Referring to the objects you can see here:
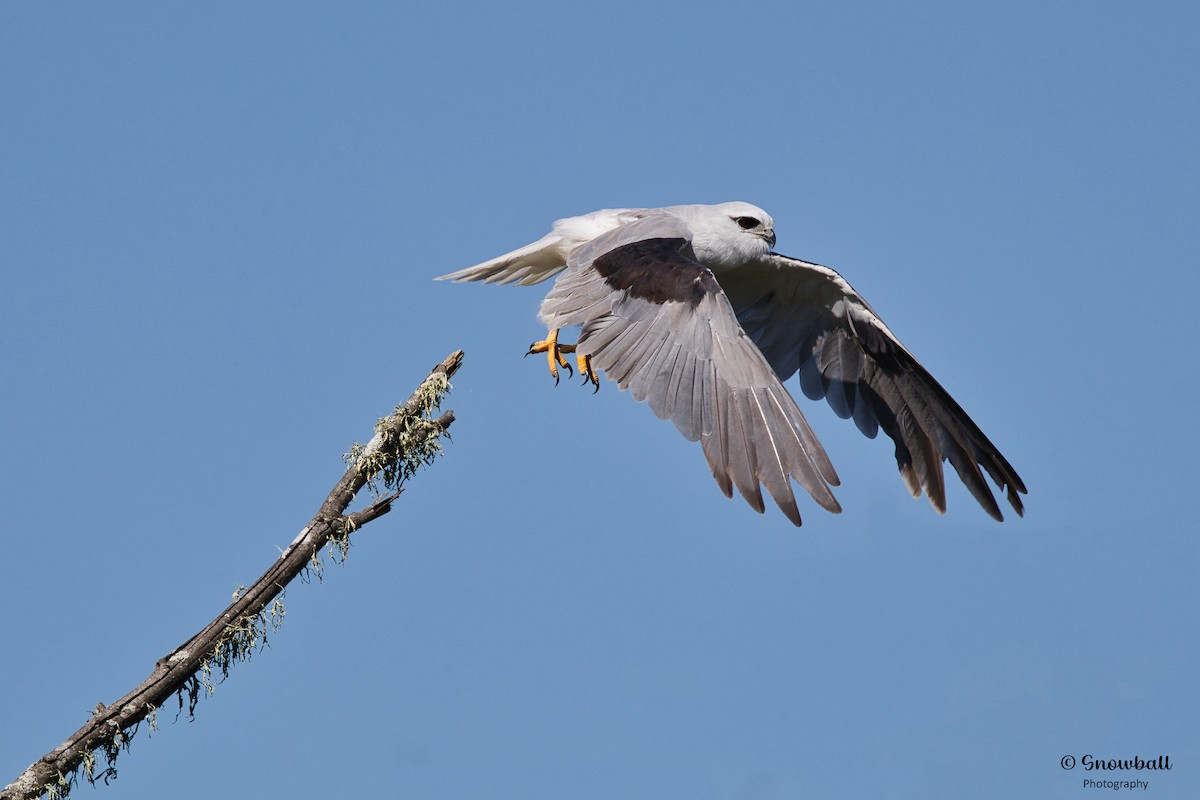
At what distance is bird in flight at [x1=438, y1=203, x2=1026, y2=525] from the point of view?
19.3ft

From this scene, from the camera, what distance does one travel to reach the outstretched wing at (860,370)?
811 cm

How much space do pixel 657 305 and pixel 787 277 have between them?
227cm

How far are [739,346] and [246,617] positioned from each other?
2760 millimetres

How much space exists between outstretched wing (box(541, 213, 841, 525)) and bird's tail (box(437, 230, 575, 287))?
77 cm

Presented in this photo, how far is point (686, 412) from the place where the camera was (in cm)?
595

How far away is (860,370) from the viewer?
28.3 feet

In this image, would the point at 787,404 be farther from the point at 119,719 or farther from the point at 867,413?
the point at 119,719

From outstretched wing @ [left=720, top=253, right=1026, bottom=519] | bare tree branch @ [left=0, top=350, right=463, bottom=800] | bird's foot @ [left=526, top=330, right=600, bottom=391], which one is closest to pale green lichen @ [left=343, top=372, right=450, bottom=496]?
bare tree branch @ [left=0, top=350, right=463, bottom=800]

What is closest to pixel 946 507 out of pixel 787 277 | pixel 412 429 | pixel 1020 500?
pixel 1020 500

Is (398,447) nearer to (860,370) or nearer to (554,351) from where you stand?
(554,351)

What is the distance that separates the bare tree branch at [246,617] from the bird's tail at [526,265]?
8.39ft

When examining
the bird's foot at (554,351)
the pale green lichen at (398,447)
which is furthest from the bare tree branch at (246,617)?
the bird's foot at (554,351)

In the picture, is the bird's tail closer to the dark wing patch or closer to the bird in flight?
the bird in flight

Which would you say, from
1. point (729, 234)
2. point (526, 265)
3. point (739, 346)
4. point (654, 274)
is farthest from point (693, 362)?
point (526, 265)
